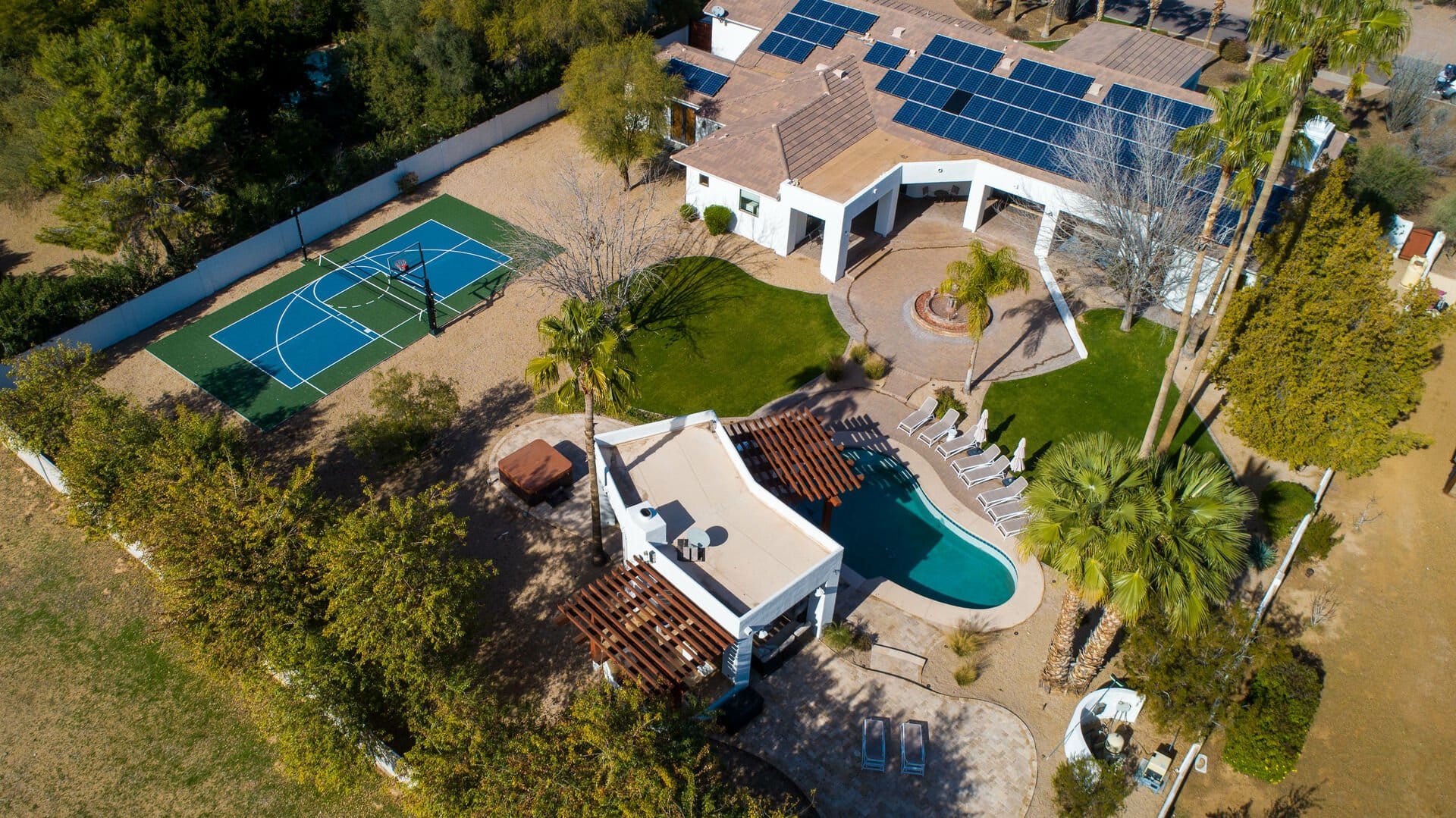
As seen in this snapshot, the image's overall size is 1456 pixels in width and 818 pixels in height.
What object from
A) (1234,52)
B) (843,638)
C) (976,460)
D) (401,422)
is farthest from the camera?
(1234,52)

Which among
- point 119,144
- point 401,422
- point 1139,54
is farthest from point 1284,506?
point 119,144

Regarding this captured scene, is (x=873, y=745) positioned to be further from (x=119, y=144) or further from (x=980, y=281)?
(x=119, y=144)

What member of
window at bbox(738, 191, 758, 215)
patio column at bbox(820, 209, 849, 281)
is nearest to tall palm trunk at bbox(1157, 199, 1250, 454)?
patio column at bbox(820, 209, 849, 281)

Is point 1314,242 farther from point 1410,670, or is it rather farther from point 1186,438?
point 1410,670

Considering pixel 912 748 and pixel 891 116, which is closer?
pixel 912 748

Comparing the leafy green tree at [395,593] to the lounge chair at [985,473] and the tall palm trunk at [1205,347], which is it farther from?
the tall palm trunk at [1205,347]
